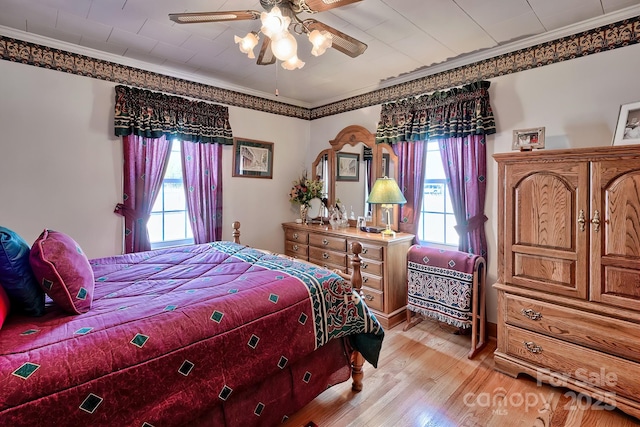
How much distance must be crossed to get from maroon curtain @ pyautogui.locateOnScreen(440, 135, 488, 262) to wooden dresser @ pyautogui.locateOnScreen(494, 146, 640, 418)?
55 centimetres

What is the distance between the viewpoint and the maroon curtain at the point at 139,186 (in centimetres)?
304

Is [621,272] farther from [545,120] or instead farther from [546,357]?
[545,120]

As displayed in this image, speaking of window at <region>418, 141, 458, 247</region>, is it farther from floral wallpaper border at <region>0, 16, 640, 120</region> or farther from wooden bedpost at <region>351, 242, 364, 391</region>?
wooden bedpost at <region>351, 242, 364, 391</region>

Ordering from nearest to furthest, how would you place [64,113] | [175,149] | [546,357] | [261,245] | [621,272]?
1. [621,272]
2. [546,357]
3. [64,113]
4. [175,149]
5. [261,245]

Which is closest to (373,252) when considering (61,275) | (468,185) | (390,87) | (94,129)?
(468,185)

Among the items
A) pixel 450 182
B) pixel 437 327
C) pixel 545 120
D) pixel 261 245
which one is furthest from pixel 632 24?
pixel 261 245

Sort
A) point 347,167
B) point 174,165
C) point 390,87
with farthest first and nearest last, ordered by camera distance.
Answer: point 347,167
point 390,87
point 174,165

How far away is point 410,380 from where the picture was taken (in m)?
2.29

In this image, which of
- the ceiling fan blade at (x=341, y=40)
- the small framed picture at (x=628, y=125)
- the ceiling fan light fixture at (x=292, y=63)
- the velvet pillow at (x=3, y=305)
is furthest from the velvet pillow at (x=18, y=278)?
the small framed picture at (x=628, y=125)

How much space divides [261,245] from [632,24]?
3.93m

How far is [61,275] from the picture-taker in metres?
1.37

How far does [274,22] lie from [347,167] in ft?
8.68

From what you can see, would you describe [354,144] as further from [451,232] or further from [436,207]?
[451,232]

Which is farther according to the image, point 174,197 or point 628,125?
point 174,197
